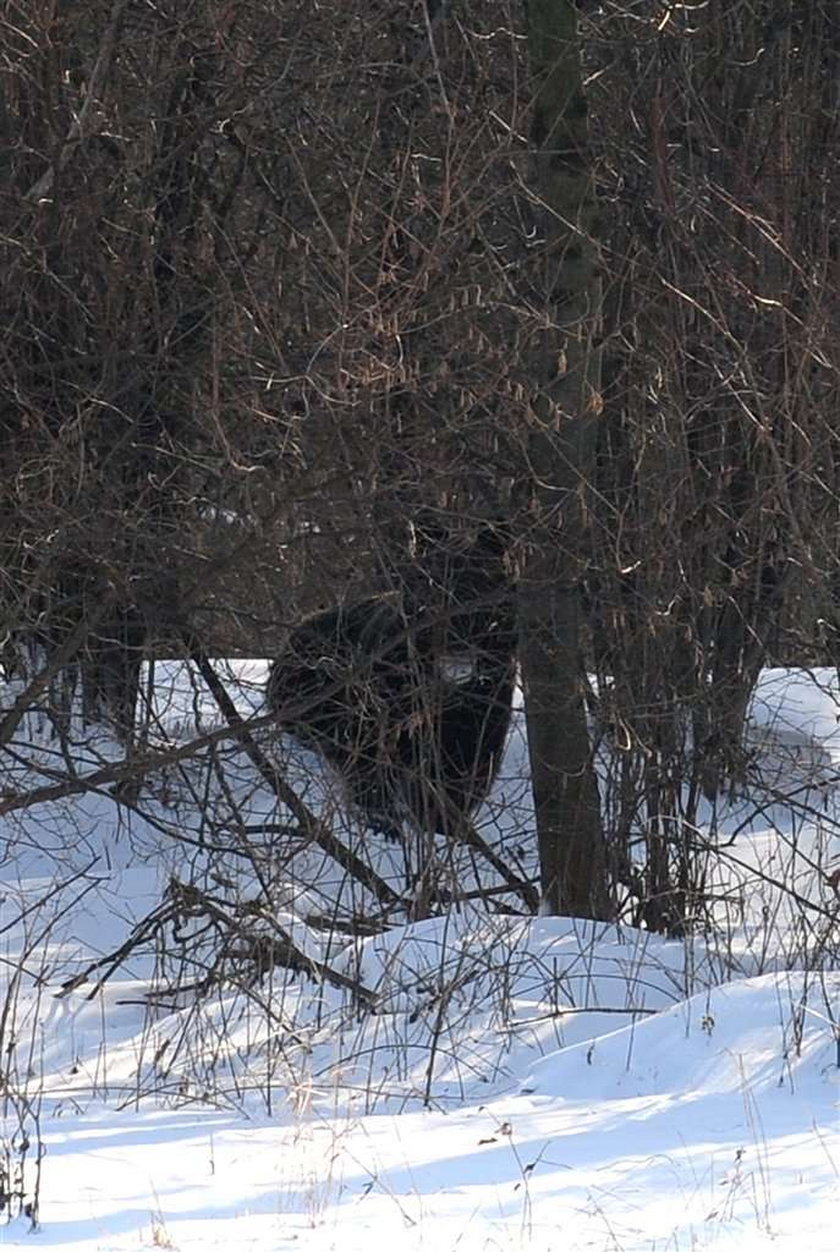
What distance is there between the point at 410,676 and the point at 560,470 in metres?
1.12

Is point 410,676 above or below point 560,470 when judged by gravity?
below

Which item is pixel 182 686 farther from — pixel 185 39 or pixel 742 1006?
pixel 742 1006

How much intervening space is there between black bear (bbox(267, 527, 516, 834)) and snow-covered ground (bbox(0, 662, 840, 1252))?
0.85 ft

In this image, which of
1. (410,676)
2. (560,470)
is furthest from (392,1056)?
(560,470)

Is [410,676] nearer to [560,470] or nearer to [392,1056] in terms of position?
[560,470]

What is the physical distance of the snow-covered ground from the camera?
412 cm

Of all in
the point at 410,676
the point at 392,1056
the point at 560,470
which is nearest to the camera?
the point at 392,1056

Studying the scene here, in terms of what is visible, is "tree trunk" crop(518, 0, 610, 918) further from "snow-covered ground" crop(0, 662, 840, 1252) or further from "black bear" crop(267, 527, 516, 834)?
"snow-covered ground" crop(0, 662, 840, 1252)

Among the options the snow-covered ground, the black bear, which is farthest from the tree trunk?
the snow-covered ground

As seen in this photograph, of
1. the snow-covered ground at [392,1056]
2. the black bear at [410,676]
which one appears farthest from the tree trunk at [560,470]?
the snow-covered ground at [392,1056]

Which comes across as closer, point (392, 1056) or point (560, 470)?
point (392, 1056)

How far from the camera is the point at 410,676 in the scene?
27.1 feet

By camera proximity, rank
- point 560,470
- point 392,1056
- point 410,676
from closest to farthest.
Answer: point 392,1056 → point 560,470 → point 410,676

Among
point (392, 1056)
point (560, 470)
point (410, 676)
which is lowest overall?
point (392, 1056)
